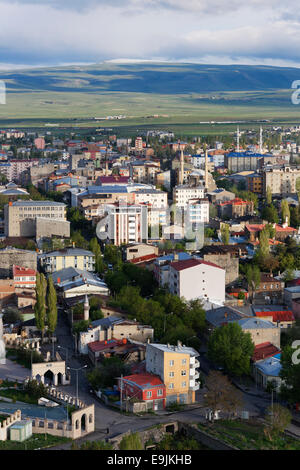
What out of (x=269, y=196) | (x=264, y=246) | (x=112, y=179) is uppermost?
(x=112, y=179)

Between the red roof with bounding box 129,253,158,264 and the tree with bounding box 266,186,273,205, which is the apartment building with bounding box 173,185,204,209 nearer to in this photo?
the tree with bounding box 266,186,273,205

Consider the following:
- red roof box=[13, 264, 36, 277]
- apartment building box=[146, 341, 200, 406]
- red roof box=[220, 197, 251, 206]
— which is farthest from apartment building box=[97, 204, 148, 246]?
apartment building box=[146, 341, 200, 406]

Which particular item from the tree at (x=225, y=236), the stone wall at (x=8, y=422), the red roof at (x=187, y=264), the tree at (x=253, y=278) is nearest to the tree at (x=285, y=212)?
the tree at (x=225, y=236)

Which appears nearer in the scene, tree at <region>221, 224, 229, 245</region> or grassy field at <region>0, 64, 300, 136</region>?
tree at <region>221, 224, 229, 245</region>

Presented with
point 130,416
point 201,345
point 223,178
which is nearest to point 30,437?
point 130,416

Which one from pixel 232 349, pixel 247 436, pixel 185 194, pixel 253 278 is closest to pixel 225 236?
pixel 253 278

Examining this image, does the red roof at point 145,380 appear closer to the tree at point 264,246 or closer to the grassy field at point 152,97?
the tree at point 264,246

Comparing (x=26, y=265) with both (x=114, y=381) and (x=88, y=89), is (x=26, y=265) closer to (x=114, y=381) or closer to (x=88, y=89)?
(x=114, y=381)

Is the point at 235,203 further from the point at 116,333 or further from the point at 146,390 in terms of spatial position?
the point at 146,390
